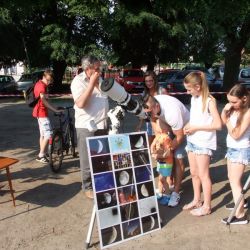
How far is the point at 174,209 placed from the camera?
16.4ft

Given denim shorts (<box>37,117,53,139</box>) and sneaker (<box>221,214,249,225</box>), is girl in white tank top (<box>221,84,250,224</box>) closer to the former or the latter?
sneaker (<box>221,214,249,225</box>)

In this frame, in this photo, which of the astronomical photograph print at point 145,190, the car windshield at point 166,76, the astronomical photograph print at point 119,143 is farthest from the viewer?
the car windshield at point 166,76

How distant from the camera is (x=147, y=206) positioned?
4281mm

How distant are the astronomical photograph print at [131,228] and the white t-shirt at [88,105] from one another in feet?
4.53

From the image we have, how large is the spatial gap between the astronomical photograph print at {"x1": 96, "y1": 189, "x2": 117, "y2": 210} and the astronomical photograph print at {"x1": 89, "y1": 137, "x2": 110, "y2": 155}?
0.39 metres

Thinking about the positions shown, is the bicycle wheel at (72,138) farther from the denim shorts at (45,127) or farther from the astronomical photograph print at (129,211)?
the astronomical photograph print at (129,211)

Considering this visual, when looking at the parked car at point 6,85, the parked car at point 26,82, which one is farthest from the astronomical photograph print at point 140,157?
the parked car at point 6,85

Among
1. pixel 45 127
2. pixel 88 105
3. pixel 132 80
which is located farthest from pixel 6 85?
pixel 88 105

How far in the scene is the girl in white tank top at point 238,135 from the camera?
4316 millimetres

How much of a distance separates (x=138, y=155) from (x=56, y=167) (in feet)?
9.21

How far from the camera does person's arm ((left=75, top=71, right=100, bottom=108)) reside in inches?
176

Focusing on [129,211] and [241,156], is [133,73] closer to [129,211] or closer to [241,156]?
[241,156]

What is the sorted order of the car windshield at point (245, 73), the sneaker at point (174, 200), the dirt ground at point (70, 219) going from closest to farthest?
the dirt ground at point (70, 219) < the sneaker at point (174, 200) < the car windshield at point (245, 73)

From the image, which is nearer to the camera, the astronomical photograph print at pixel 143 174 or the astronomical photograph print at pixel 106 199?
the astronomical photograph print at pixel 106 199
